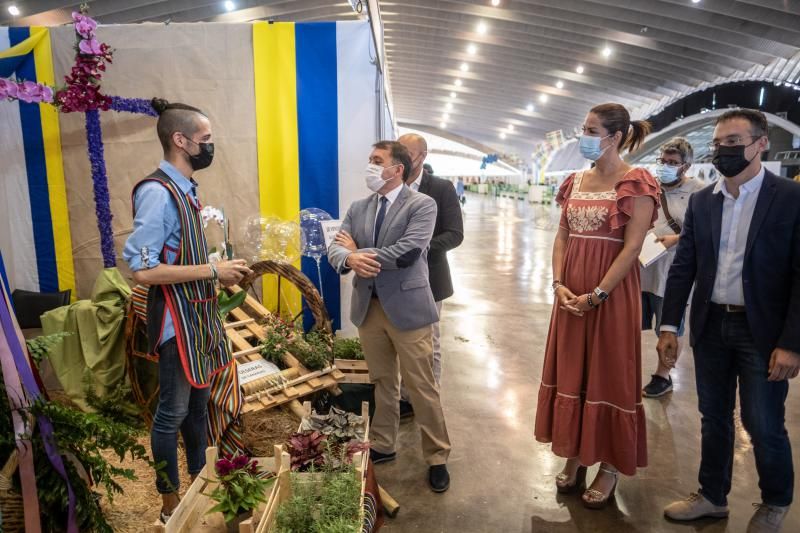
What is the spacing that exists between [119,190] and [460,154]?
3990 centimetres

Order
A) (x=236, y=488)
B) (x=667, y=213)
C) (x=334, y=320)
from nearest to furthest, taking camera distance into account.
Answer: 1. (x=236, y=488)
2. (x=667, y=213)
3. (x=334, y=320)

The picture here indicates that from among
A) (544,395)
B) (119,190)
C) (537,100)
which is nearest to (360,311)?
(544,395)

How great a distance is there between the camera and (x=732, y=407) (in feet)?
6.95

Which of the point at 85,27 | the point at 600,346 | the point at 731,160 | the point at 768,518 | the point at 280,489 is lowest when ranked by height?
the point at 768,518

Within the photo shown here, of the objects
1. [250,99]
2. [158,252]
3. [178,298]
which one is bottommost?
[178,298]

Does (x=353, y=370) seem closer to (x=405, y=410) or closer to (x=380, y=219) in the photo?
(x=405, y=410)

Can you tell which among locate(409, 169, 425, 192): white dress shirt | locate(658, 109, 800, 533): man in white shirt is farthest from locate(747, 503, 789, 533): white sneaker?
locate(409, 169, 425, 192): white dress shirt

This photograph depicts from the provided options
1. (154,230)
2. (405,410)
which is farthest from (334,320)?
(154,230)

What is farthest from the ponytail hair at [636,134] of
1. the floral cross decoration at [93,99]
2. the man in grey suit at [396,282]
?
the floral cross decoration at [93,99]

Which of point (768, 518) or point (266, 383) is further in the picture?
point (266, 383)

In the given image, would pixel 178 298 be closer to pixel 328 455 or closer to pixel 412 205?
pixel 328 455

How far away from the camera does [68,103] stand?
329 centimetres

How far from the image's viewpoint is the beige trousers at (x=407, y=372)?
239 cm

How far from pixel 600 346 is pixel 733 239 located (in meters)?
0.67
